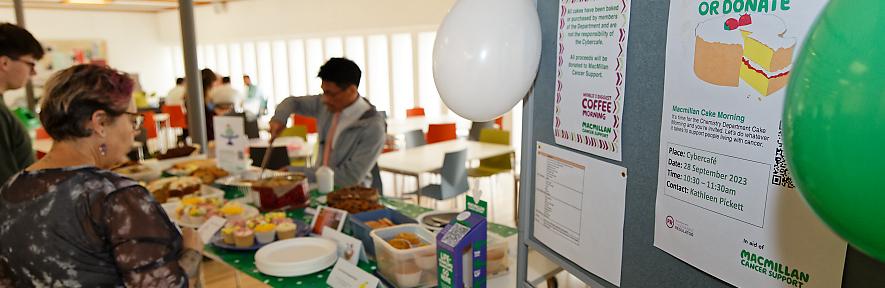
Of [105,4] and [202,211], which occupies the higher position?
[105,4]

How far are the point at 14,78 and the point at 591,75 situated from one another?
2.42m

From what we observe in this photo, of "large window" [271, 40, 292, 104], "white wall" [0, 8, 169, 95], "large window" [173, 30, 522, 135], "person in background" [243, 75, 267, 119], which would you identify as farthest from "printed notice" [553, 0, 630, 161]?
"white wall" [0, 8, 169, 95]

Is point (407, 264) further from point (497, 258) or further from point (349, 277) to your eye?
point (497, 258)

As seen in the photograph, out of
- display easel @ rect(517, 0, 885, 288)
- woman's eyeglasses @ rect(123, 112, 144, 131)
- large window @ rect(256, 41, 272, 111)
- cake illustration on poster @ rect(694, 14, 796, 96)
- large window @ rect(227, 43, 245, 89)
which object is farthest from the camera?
large window @ rect(227, 43, 245, 89)

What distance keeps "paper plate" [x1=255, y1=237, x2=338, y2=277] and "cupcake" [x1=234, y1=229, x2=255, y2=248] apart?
0.08 metres

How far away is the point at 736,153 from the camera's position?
0.79 metres

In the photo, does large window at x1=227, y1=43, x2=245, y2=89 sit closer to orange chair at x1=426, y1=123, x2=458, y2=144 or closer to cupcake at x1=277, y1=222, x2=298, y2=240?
orange chair at x1=426, y1=123, x2=458, y2=144

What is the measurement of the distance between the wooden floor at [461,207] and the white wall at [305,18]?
2.28 m

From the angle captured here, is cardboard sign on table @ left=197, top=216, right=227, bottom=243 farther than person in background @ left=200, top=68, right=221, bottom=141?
No

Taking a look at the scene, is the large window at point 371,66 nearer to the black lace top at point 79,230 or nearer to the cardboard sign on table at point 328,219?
the cardboard sign on table at point 328,219

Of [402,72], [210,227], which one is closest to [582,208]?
[210,227]

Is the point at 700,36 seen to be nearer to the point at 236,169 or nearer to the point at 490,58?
the point at 490,58

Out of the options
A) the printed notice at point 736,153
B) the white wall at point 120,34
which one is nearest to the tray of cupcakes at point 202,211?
the printed notice at point 736,153

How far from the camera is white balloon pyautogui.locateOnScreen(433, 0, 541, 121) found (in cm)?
112
